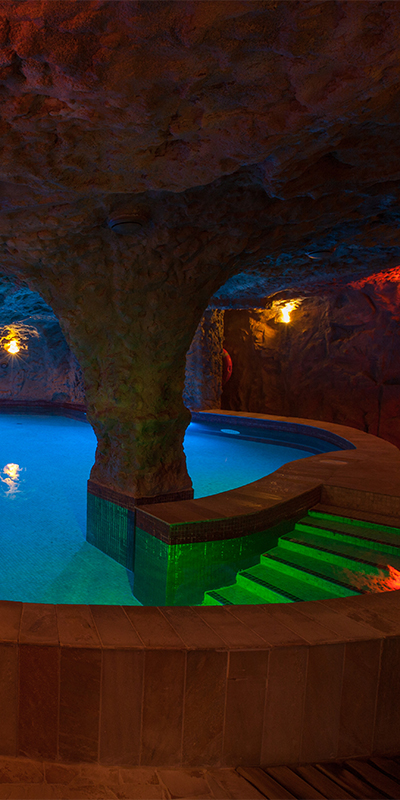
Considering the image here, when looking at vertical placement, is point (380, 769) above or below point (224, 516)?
below

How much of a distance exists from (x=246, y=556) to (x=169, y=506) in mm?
755

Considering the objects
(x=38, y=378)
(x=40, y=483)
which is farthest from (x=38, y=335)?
(x=40, y=483)

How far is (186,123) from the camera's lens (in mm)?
2162

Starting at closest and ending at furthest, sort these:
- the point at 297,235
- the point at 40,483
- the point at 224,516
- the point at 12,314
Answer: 1. the point at 224,516
2. the point at 297,235
3. the point at 40,483
4. the point at 12,314

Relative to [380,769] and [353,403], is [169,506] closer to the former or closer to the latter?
[380,769]

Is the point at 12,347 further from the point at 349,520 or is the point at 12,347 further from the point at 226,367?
the point at 349,520

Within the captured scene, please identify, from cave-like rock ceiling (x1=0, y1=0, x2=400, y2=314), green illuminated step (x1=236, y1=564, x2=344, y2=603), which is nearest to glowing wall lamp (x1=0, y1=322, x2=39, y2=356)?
cave-like rock ceiling (x1=0, y1=0, x2=400, y2=314)

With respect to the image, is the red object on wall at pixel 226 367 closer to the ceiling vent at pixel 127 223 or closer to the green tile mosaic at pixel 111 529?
the green tile mosaic at pixel 111 529

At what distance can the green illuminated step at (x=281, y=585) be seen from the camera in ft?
10.3

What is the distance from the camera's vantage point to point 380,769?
1.69 meters

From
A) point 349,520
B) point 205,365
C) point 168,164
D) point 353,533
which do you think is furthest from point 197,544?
point 205,365

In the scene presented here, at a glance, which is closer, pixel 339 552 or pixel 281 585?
pixel 281 585

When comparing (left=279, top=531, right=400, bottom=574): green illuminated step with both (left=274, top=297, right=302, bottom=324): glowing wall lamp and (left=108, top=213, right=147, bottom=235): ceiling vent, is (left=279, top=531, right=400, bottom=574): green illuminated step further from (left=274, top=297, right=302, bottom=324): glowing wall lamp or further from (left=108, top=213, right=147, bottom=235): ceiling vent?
(left=274, top=297, right=302, bottom=324): glowing wall lamp

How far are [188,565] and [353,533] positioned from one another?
4.81 ft
